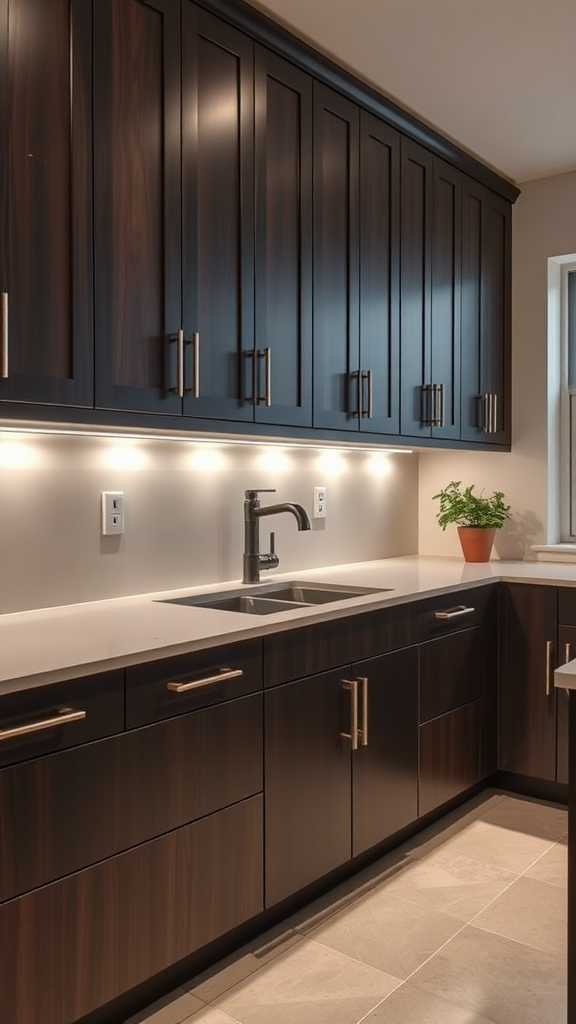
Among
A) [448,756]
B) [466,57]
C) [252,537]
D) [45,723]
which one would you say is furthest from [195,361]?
[448,756]

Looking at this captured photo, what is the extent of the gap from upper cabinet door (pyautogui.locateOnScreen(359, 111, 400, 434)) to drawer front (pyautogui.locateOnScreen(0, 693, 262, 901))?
1264mm

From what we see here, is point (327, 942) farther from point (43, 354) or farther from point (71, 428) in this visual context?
point (43, 354)

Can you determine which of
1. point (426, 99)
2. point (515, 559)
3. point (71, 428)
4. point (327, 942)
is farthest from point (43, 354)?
point (515, 559)

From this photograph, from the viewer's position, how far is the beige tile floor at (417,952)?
183cm

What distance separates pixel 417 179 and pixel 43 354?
1.86 m

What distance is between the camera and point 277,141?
239 centimetres

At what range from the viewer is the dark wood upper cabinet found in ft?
9.82

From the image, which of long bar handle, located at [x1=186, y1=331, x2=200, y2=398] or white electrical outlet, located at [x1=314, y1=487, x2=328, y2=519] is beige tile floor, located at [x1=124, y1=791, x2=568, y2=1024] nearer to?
white electrical outlet, located at [x1=314, y1=487, x2=328, y2=519]

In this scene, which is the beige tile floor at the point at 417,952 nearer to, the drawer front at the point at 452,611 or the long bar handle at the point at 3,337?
the drawer front at the point at 452,611

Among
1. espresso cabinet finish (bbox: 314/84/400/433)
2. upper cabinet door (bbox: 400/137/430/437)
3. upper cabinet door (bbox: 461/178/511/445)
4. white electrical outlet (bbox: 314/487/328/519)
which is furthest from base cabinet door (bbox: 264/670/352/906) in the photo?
upper cabinet door (bbox: 461/178/511/445)

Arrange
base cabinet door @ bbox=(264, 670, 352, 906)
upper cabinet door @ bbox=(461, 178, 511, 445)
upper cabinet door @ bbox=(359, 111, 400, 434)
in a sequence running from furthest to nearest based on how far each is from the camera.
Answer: upper cabinet door @ bbox=(461, 178, 511, 445) → upper cabinet door @ bbox=(359, 111, 400, 434) → base cabinet door @ bbox=(264, 670, 352, 906)

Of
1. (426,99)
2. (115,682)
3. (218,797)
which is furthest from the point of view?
(426,99)

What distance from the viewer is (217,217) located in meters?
2.18

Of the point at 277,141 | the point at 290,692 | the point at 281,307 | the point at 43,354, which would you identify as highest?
the point at 277,141
